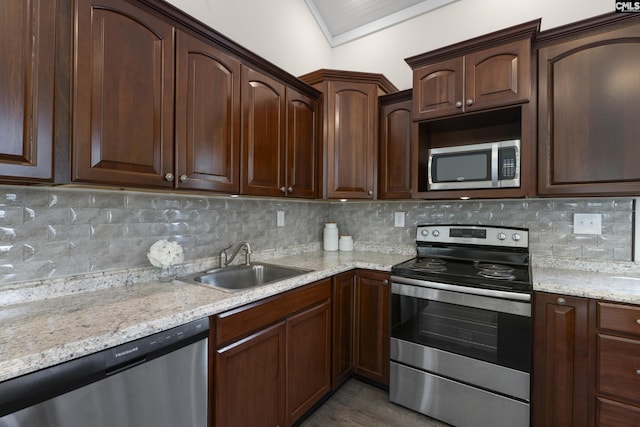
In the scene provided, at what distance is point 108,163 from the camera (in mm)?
1183

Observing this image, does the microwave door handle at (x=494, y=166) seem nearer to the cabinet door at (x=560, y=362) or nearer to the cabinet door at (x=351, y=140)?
the cabinet door at (x=560, y=362)

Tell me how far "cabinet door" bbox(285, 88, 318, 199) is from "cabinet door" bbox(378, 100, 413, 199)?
544mm

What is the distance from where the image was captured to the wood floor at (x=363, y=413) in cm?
185

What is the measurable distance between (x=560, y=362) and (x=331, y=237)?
1.77 m

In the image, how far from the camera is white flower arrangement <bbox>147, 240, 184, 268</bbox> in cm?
151

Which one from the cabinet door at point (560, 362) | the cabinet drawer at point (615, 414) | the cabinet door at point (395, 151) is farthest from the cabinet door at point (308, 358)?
the cabinet drawer at point (615, 414)

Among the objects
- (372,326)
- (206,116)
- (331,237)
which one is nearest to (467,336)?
(372,326)

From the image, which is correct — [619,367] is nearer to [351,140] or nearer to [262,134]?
[351,140]

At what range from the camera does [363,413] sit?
194 centimetres

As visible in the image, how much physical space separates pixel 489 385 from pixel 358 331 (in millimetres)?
851

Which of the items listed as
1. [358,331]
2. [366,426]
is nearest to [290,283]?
[358,331]

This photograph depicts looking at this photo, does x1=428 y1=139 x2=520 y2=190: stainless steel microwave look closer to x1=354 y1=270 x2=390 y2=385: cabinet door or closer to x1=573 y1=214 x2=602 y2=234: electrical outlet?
x1=573 y1=214 x2=602 y2=234: electrical outlet

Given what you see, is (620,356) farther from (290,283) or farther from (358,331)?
(290,283)

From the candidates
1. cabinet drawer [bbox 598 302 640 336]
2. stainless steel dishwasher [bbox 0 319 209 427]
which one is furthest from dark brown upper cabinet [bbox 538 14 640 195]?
stainless steel dishwasher [bbox 0 319 209 427]
